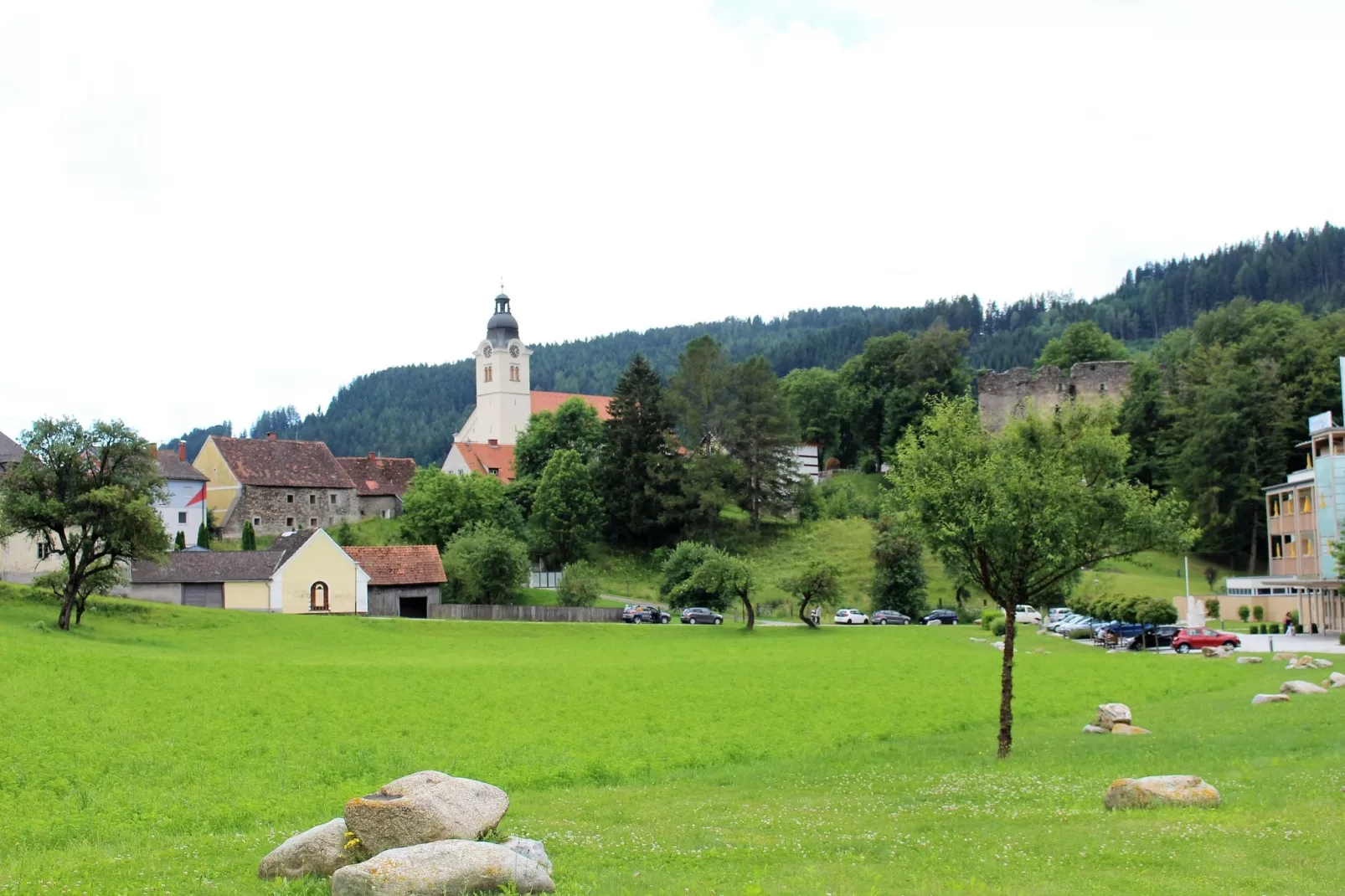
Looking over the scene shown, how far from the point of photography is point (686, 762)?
2322cm

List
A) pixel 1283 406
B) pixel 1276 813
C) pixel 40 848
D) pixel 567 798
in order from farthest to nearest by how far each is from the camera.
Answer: pixel 1283 406 → pixel 567 798 → pixel 40 848 → pixel 1276 813

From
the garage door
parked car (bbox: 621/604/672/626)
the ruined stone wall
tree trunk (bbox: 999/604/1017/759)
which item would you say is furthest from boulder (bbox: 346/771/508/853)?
the ruined stone wall

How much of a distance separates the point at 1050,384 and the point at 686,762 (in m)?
81.3

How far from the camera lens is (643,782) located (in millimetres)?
21156

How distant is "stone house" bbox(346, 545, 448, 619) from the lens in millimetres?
62469

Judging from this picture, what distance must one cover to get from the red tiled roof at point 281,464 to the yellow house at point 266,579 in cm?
2002

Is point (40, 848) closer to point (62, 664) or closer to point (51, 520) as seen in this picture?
point (62, 664)

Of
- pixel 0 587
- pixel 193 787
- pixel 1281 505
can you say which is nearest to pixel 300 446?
pixel 0 587

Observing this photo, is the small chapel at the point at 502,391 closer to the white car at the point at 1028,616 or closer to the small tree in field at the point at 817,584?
the white car at the point at 1028,616

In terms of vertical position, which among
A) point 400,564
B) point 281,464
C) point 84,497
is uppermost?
point 281,464

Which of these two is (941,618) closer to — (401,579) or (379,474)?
(401,579)

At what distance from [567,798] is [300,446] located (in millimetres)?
72386

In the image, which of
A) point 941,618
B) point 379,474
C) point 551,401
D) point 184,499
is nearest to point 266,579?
point 184,499

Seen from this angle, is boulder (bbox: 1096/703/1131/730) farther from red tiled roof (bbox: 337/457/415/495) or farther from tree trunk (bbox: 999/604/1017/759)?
red tiled roof (bbox: 337/457/415/495)
